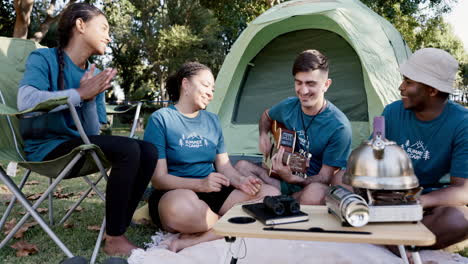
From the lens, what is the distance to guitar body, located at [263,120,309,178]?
7.80ft

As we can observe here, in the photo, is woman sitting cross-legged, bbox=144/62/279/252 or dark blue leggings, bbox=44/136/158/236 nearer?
dark blue leggings, bbox=44/136/158/236

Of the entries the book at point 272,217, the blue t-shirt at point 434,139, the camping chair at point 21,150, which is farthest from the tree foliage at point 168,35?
the book at point 272,217

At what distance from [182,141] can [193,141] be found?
0.06 m

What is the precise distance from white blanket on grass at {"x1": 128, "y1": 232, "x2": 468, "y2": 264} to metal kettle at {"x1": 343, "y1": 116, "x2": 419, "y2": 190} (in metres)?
0.69

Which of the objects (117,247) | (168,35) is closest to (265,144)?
(117,247)

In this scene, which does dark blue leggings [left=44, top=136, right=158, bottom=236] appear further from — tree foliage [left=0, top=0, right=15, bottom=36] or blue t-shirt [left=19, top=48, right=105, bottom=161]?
tree foliage [left=0, top=0, right=15, bottom=36]

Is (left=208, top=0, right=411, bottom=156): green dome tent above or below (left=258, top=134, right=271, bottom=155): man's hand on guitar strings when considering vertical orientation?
above

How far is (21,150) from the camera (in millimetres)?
2123

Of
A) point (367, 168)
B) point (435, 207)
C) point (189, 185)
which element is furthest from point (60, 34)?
point (435, 207)

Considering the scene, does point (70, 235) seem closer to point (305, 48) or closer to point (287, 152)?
point (287, 152)

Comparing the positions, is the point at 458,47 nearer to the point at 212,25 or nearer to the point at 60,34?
the point at 212,25

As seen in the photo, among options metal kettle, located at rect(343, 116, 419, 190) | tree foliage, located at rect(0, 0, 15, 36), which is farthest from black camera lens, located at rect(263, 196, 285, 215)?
tree foliage, located at rect(0, 0, 15, 36)

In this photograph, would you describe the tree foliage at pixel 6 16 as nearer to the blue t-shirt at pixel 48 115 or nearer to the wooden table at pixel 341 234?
the blue t-shirt at pixel 48 115

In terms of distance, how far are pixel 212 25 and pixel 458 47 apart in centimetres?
2858
